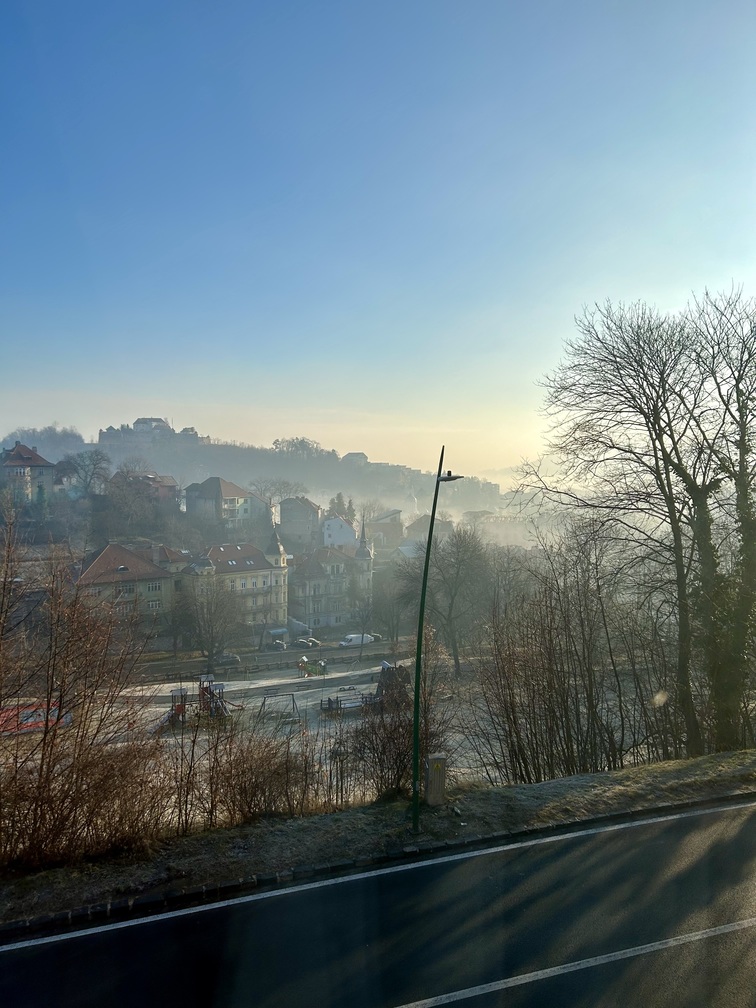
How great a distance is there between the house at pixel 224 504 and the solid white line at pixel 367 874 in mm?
88671

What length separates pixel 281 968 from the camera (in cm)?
552

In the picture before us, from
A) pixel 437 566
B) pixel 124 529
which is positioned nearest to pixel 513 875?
pixel 437 566

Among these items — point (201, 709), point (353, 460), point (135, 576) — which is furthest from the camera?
point (353, 460)

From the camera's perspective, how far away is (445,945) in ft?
19.1

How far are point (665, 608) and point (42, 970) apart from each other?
1401 cm

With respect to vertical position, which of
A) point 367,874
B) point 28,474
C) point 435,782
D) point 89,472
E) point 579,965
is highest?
point 89,472

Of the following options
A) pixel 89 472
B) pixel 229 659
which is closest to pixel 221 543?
pixel 89 472

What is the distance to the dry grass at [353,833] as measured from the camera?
6.71 metres

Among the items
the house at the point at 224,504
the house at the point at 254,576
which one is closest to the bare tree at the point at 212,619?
the house at the point at 254,576

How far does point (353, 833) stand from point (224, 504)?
91.3 m

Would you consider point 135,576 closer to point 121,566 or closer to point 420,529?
point 121,566

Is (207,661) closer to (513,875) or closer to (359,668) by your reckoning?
(359,668)

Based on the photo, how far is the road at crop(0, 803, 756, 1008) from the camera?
207 inches

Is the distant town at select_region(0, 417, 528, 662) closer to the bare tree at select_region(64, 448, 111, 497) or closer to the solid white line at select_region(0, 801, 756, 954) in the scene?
the bare tree at select_region(64, 448, 111, 497)
